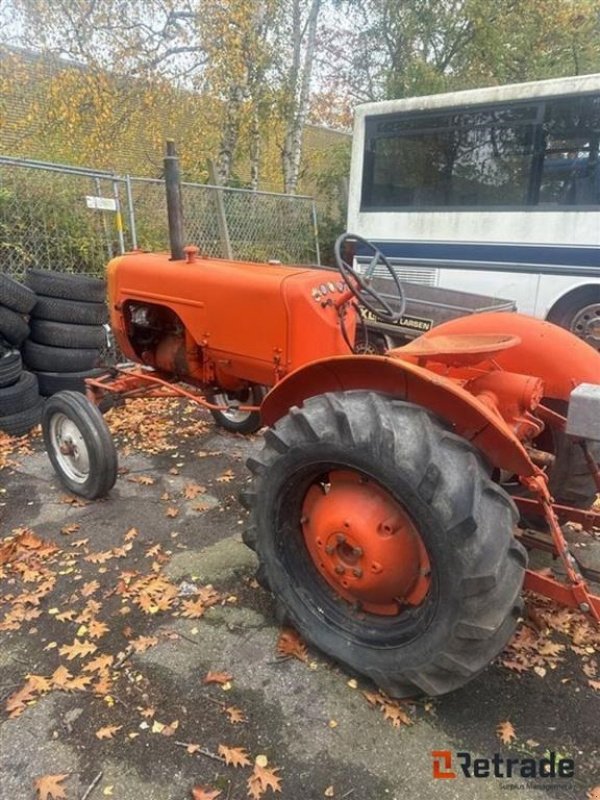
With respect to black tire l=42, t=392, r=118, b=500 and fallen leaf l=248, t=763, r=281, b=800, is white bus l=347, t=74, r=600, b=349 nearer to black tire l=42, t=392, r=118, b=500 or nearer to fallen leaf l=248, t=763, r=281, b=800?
black tire l=42, t=392, r=118, b=500

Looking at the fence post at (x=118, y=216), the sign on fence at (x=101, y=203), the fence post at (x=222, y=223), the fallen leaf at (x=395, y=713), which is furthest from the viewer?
the fence post at (x=222, y=223)

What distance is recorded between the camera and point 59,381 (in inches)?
190

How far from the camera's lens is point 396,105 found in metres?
7.31

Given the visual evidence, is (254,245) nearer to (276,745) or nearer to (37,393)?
(37,393)

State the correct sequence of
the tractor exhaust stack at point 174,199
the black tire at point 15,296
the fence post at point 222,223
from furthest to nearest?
1. the fence post at point 222,223
2. the black tire at point 15,296
3. the tractor exhaust stack at point 174,199

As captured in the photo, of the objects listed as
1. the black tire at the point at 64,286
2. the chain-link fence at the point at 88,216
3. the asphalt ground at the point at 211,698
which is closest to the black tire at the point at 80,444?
the asphalt ground at the point at 211,698

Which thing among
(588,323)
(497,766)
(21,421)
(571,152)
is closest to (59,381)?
(21,421)

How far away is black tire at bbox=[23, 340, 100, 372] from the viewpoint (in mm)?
4781

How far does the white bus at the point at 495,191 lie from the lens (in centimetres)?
630

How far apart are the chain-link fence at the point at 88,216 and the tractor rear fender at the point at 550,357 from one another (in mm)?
4833

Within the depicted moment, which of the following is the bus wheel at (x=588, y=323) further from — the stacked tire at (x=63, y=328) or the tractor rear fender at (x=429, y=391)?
the tractor rear fender at (x=429, y=391)

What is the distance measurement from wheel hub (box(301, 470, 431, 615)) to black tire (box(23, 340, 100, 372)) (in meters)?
3.39

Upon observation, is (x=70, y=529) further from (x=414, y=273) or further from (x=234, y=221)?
(x=234, y=221)

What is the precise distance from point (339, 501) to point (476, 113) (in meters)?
6.31
